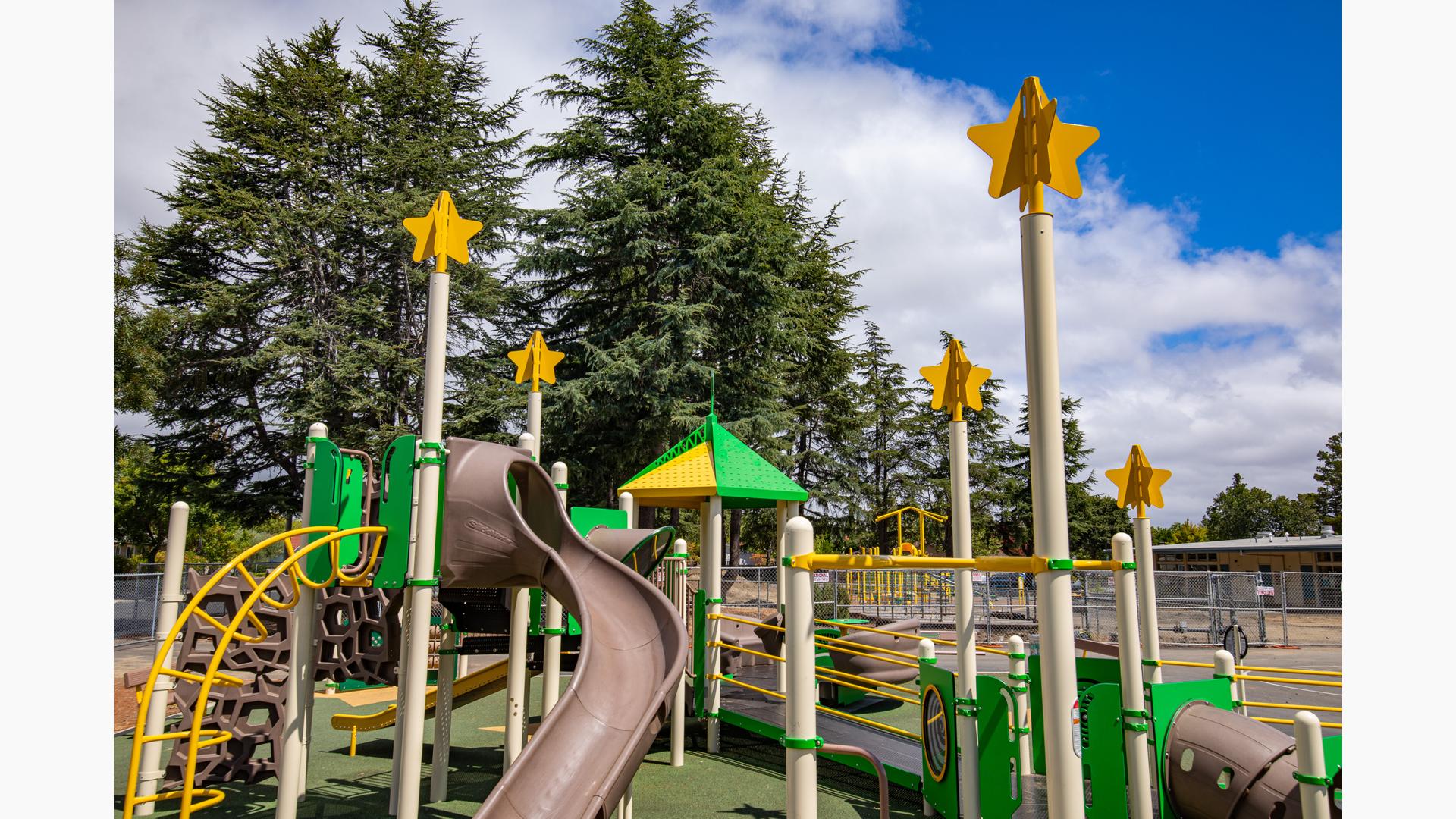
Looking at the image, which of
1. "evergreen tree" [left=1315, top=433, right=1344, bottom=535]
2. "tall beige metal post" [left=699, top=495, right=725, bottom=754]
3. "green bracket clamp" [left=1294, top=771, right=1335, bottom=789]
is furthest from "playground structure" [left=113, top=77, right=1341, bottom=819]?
"evergreen tree" [left=1315, top=433, right=1344, bottom=535]

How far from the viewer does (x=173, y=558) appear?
7098 millimetres

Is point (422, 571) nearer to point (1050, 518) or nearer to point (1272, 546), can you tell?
point (1050, 518)

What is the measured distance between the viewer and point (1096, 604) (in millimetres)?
21219

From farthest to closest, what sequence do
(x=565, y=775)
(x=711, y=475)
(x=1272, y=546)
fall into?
(x=1272, y=546)
(x=711, y=475)
(x=565, y=775)

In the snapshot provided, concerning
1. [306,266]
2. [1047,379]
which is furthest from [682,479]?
[306,266]

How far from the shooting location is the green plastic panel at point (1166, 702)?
5723 millimetres

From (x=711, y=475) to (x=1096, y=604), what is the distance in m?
15.0

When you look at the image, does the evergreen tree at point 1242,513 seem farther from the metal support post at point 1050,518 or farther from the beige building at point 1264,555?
the metal support post at point 1050,518

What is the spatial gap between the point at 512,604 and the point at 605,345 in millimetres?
16356

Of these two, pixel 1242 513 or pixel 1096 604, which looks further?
pixel 1242 513

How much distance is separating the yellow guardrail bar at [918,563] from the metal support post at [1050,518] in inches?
5.7

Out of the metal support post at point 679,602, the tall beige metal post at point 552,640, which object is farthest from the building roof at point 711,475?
the tall beige metal post at point 552,640

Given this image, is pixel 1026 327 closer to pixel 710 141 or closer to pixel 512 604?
pixel 512 604

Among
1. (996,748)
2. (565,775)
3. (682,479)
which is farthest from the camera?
(682,479)
